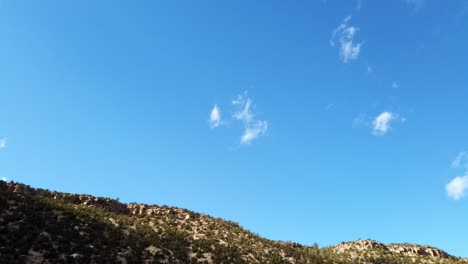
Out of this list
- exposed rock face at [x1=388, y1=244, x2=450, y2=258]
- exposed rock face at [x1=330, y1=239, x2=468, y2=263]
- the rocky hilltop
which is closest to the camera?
the rocky hilltop

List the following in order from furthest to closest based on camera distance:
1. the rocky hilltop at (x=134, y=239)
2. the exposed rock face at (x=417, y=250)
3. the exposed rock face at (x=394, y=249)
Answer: the exposed rock face at (x=417, y=250) < the exposed rock face at (x=394, y=249) < the rocky hilltop at (x=134, y=239)

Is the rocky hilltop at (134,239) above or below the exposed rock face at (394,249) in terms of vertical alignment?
below

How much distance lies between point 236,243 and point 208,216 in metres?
13.0

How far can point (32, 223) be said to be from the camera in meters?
39.9

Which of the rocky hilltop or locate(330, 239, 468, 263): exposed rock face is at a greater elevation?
locate(330, 239, 468, 263): exposed rock face

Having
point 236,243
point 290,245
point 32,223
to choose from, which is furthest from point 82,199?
point 290,245

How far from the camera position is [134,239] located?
4325 centimetres

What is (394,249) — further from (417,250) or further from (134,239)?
(134,239)

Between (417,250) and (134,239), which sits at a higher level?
(417,250)

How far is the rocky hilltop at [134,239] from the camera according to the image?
37125mm

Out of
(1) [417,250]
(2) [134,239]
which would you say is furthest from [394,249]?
(2) [134,239]

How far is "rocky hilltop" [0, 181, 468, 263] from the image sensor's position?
37.1 metres

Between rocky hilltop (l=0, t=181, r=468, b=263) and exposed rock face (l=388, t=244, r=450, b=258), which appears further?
Result: exposed rock face (l=388, t=244, r=450, b=258)

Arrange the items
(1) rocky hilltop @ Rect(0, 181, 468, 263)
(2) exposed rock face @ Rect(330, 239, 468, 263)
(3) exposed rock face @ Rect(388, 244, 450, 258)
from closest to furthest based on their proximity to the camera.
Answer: (1) rocky hilltop @ Rect(0, 181, 468, 263) < (2) exposed rock face @ Rect(330, 239, 468, 263) < (3) exposed rock face @ Rect(388, 244, 450, 258)
